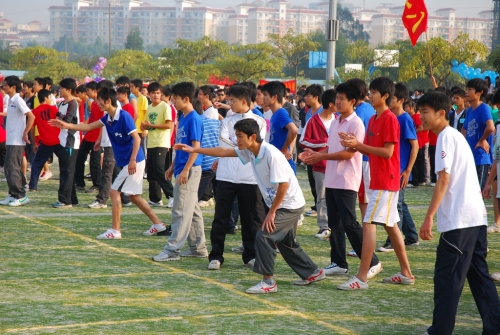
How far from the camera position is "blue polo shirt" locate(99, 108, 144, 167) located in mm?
8734

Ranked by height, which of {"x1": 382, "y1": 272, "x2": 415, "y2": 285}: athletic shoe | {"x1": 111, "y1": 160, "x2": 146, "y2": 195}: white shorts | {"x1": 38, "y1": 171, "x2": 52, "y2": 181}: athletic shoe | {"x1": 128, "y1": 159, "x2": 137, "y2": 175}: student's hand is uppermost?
{"x1": 128, "y1": 159, "x2": 137, "y2": 175}: student's hand

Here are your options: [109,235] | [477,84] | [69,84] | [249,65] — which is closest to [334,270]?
[109,235]

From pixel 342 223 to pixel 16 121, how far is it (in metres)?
6.58

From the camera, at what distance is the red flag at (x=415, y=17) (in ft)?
54.0

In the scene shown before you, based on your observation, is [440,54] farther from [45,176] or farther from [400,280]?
[400,280]

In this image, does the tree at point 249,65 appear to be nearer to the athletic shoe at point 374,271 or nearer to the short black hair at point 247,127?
the athletic shoe at point 374,271

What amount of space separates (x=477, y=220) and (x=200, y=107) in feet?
19.0

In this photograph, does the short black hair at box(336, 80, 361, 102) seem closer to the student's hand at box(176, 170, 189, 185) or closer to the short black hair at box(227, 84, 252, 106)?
the short black hair at box(227, 84, 252, 106)

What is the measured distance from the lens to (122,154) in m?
8.80

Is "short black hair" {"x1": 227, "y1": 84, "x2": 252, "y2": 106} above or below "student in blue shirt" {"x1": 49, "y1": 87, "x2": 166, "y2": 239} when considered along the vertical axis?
above

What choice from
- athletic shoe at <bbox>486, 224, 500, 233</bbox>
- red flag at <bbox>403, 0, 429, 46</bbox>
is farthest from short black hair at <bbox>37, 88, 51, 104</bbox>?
red flag at <bbox>403, 0, 429, 46</bbox>

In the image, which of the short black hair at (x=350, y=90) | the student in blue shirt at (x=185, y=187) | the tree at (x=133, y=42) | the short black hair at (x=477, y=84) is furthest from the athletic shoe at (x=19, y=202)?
the tree at (x=133, y=42)

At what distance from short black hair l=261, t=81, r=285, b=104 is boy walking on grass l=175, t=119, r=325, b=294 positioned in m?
1.76

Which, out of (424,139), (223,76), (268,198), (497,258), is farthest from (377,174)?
(223,76)
